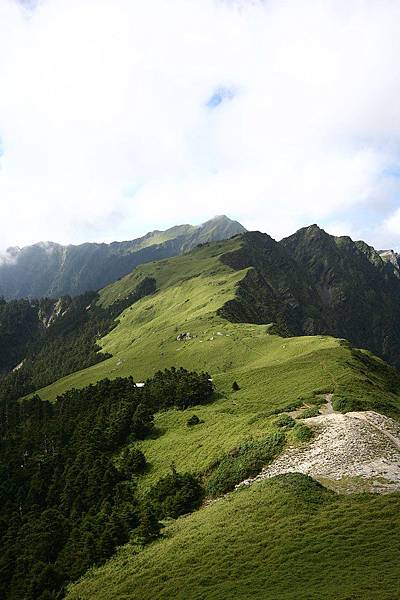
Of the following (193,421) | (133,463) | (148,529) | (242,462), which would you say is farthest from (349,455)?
(133,463)

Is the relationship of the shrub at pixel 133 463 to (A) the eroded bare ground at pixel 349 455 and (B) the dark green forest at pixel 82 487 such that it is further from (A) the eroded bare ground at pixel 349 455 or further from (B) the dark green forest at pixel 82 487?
(A) the eroded bare ground at pixel 349 455

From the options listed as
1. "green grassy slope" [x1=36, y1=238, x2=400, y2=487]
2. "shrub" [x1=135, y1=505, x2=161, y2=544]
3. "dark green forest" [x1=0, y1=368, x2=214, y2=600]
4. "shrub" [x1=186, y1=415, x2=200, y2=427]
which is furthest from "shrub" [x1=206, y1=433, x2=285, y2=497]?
"shrub" [x1=186, y1=415, x2=200, y2=427]

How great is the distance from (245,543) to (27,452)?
89624mm

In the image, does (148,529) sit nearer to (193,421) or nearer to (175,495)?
(175,495)

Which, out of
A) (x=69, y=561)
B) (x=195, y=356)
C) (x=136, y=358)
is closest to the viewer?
(x=69, y=561)

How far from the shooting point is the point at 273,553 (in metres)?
34.2

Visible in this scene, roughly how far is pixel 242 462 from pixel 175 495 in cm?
885

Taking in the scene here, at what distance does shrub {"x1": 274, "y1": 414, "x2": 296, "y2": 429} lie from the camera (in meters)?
60.4

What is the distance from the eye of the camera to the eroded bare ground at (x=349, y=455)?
146 ft

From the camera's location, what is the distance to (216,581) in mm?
32938

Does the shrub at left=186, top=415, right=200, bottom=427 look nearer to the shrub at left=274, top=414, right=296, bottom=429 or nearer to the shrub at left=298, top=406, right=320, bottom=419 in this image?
the shrub at left=274, top=414, right=296, bottom=429

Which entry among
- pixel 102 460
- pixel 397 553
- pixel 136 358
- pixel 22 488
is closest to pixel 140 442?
pixel 102 460

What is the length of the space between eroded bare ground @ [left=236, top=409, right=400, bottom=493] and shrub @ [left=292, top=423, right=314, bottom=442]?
819mm

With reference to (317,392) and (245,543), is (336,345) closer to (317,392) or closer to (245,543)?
(317,392)
